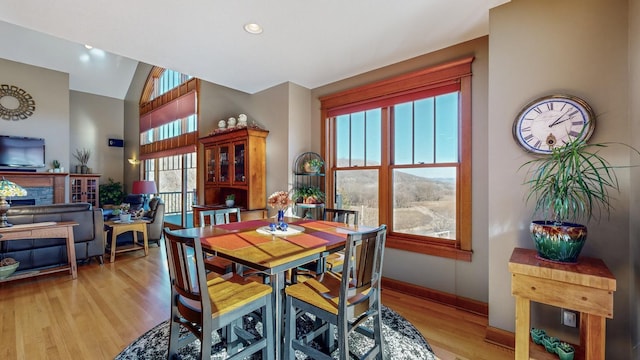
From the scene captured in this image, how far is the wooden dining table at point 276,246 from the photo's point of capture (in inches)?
61.5

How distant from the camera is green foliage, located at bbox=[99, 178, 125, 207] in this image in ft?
26.2

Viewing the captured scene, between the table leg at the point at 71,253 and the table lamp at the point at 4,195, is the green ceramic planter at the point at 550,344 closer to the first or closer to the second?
the table leg at the point at 71,253

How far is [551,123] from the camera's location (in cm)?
191

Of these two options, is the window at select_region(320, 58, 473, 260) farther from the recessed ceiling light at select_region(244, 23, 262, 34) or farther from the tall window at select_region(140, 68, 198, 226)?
the tall window at select_region(140, 68, 198, 226)

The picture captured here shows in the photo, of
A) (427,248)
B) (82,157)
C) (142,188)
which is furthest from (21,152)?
(427,248)

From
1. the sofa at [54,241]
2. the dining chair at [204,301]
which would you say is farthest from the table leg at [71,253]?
the dining chair at [204,301]

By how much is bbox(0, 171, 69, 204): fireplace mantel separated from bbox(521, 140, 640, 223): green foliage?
28.3 ft

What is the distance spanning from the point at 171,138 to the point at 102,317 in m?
4.85

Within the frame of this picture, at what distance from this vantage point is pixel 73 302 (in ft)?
9.03

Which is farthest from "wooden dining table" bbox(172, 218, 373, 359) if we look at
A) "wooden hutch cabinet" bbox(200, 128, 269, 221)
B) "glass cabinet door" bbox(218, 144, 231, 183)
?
"glass cabinet door" bbox(218, 144, 231, 183)

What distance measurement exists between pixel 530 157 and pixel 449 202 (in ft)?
3.07

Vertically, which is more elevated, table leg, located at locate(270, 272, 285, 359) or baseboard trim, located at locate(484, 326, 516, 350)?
table leg, located at locate(270, 272, 285, 359)

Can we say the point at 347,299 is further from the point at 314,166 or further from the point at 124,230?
the point at 124,230

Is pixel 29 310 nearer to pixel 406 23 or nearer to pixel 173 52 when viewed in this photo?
pixel 173 52
